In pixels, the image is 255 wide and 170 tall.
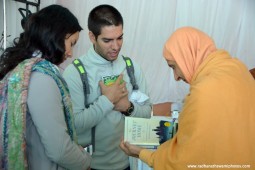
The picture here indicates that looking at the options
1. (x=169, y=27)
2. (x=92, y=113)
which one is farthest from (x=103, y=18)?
(x=169, y=27)

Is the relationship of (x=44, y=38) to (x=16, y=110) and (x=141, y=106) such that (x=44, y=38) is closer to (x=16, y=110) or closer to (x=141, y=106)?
(x=16, y=110)

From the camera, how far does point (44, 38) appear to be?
3.39 feet

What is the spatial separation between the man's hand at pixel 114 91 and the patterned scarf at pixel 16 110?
399mm

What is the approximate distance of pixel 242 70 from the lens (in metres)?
1.05

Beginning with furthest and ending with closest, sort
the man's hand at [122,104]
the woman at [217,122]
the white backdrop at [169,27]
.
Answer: the white backdrop at [169,27]
the man's hand at [122,104]
the woman at [217,122]

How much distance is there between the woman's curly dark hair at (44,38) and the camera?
3.40ft

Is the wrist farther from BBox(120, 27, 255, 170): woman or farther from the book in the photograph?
BBox(120, 27, 255, 170): woman

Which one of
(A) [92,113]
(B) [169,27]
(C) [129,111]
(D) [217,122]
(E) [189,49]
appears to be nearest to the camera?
(D) [217,122]

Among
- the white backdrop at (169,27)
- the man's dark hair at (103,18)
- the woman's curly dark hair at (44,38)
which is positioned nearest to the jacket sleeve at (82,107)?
the man's dark hair at (103,18)

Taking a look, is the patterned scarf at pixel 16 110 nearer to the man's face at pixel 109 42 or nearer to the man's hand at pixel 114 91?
the man's hand at pixel 114 91

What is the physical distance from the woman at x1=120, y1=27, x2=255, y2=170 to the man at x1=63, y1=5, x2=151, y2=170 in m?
0.43

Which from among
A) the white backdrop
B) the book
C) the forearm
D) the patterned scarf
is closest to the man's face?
the forearm

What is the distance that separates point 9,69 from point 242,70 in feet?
2.56

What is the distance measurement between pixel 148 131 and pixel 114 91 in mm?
234
